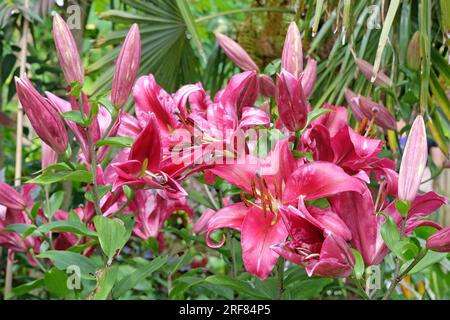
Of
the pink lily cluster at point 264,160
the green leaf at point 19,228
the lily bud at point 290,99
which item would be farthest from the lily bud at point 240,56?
the green leaf at point 19,228

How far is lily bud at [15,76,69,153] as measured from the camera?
66 cm

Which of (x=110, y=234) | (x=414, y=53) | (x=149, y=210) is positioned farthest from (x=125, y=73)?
(x=414, y=53)

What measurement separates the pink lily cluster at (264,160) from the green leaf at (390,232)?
0.02m

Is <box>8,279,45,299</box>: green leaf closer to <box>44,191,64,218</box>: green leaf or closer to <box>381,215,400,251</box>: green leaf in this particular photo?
<box>44,191,64,218</box>: green leaf

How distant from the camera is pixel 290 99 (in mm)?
646

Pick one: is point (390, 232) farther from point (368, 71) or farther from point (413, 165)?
point (368, 71)

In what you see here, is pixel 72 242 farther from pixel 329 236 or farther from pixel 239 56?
pixel 329 236

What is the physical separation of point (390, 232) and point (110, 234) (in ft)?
0.85

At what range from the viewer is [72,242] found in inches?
35.3

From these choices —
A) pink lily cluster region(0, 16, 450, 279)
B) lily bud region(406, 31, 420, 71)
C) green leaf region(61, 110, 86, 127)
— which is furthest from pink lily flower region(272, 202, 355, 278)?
lily bud region(406, 31, 420, 71)

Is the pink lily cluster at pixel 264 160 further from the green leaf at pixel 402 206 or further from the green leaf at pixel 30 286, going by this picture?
the green leaf at pixel 30 286

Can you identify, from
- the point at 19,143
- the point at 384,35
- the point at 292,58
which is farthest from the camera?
the point at 19,143

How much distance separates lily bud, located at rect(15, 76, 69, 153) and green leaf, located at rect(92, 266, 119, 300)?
0.13 meters

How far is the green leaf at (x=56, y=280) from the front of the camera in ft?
2.45
